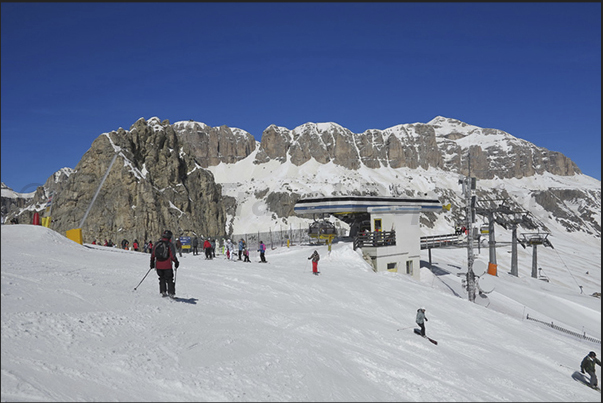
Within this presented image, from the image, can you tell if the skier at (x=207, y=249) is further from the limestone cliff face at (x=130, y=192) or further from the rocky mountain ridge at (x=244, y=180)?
the limestone cliff face at (x=130, y=192)

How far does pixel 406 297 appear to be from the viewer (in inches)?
744

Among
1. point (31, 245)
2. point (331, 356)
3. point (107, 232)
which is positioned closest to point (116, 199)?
point (107, 232)

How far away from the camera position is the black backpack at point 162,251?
1041cm

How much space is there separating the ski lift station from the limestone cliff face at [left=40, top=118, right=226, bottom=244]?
3902cm

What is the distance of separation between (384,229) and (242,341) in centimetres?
2204

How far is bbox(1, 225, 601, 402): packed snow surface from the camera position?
6129 mm

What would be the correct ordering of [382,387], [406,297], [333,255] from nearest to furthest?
[382,387] < [406,297] < [333,255]

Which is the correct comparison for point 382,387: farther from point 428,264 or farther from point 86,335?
point 428,264

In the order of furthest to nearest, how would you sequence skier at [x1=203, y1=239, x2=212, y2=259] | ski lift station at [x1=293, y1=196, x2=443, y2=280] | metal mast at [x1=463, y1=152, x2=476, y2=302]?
ski lift station at [x1=293, y1=196, x2=443, y2=280]
metal mast at [x1=463, y1=152, x2=476, y2=302]
skier at [x1=203, y1=239, x2=212, y2=259]

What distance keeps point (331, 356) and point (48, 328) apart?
5179 millimetres

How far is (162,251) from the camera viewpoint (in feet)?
34.2

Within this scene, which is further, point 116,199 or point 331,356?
point 116,199

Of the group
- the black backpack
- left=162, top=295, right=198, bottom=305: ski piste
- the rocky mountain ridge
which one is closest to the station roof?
the rocky mountain ridge

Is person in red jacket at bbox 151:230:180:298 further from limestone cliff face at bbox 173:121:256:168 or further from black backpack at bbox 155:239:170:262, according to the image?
limestone cliff face at bbox 173:121:256:168
